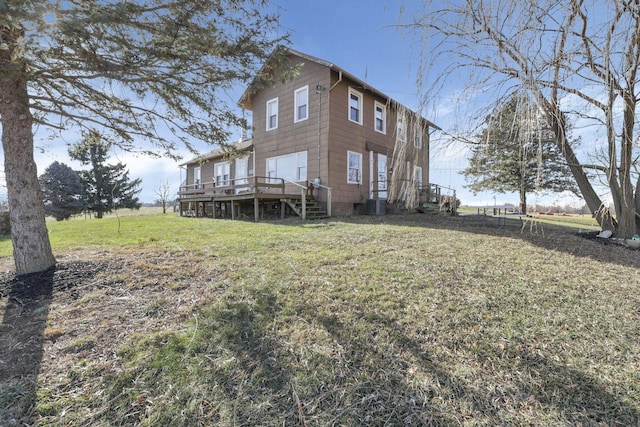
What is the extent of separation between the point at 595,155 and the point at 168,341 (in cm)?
722

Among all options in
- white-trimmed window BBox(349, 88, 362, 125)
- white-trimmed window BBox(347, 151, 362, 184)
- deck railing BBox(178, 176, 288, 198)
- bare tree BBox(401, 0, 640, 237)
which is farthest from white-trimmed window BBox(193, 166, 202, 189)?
bare tree BBox(401, 0, 640, 237)

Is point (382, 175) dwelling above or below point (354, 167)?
below

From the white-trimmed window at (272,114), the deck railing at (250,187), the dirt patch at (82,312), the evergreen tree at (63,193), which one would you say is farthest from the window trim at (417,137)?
the evergreen tree at (63,193)

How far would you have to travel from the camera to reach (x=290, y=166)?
40.6 feet

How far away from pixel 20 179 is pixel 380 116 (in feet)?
41.1

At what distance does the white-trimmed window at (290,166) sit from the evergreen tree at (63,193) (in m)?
24.2

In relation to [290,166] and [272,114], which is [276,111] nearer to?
[272,114]

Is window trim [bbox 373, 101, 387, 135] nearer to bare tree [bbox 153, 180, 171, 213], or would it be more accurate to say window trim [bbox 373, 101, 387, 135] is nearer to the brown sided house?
the brown sided house

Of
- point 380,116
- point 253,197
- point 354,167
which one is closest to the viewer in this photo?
point 253,197

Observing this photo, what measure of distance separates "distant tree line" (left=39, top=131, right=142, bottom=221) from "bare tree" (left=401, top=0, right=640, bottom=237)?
28.3 meters

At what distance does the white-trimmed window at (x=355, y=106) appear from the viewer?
1187 centimetres

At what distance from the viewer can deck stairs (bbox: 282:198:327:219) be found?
10.6 metres

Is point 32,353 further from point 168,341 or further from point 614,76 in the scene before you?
point 614,76

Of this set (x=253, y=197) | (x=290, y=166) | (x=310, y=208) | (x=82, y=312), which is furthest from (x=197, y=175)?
(x=82, y=312)
